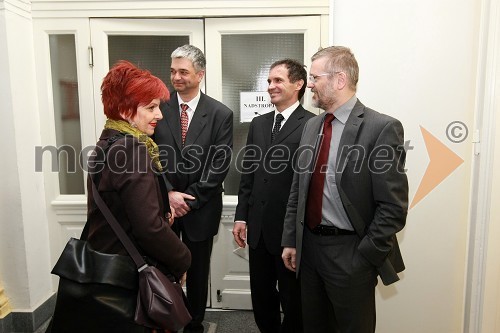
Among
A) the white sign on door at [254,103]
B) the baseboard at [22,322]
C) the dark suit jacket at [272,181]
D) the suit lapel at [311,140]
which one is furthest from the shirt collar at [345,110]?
the baseboard at [22,322]

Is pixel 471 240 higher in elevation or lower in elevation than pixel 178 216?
lower

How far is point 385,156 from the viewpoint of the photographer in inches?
63.2

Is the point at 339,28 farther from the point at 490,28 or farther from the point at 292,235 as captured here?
the point at 292,235

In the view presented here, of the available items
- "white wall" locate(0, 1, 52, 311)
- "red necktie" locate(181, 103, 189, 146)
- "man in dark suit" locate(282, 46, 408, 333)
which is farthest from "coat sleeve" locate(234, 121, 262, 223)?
"white wall" locate(0, 1, 52, 311)

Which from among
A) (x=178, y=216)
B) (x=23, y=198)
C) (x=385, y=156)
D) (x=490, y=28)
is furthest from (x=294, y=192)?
(x=23, y=198)

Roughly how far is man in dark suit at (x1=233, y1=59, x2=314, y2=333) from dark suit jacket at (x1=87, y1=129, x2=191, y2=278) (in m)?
0.81

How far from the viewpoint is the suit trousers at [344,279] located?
1695mm

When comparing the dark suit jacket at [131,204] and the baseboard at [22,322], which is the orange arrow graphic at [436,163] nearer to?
the dark suit jacket at [131,204]

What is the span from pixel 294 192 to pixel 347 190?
36 cm

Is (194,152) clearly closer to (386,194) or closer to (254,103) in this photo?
(254,103)

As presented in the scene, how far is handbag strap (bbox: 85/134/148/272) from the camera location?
4.65 feet

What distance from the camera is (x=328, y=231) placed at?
1.76 m

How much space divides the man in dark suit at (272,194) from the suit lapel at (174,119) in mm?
428

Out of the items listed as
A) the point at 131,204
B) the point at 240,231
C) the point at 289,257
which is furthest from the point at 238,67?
the point at 131,204
